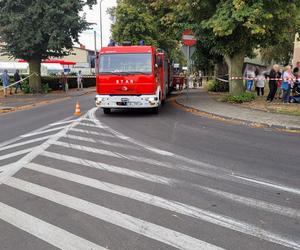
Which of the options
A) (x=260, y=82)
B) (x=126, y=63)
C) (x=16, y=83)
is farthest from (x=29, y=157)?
(x=16, y=83)

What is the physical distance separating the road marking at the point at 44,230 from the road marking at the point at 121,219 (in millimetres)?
562

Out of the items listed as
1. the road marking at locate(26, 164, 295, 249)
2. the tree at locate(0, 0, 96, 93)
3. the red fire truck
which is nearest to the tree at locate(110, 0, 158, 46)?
the tree at locate(0, 0, 96, 93)

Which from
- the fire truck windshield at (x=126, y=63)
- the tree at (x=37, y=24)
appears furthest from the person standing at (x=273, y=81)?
the tree at (x=37, y=24)

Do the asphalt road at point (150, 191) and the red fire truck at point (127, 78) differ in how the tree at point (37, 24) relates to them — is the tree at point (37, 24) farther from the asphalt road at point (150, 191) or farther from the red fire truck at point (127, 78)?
the asphalt road at point (150, 191)

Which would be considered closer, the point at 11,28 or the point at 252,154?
the point at 252,154

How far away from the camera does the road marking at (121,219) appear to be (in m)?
4.51

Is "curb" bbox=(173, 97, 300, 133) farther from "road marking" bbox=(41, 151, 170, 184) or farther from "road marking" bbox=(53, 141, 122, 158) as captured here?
"road marking" bbox=(41, 151, 170, 184)

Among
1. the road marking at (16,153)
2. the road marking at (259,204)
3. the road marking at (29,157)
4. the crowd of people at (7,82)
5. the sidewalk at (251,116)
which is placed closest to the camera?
the road marking at (259,204)

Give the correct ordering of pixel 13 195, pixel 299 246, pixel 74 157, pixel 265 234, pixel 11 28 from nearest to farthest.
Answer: pixel 299 246
pixel 265 234
pixel 13 195
pixel 74 157
pixel 11 28

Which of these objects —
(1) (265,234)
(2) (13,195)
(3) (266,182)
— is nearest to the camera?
(1) (265,234)

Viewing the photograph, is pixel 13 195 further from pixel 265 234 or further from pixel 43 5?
pixel 43 5

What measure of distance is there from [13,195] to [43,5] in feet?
81.7

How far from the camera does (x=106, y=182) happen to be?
6840 mm

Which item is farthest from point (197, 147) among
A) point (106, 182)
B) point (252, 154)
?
point (106, 182)
